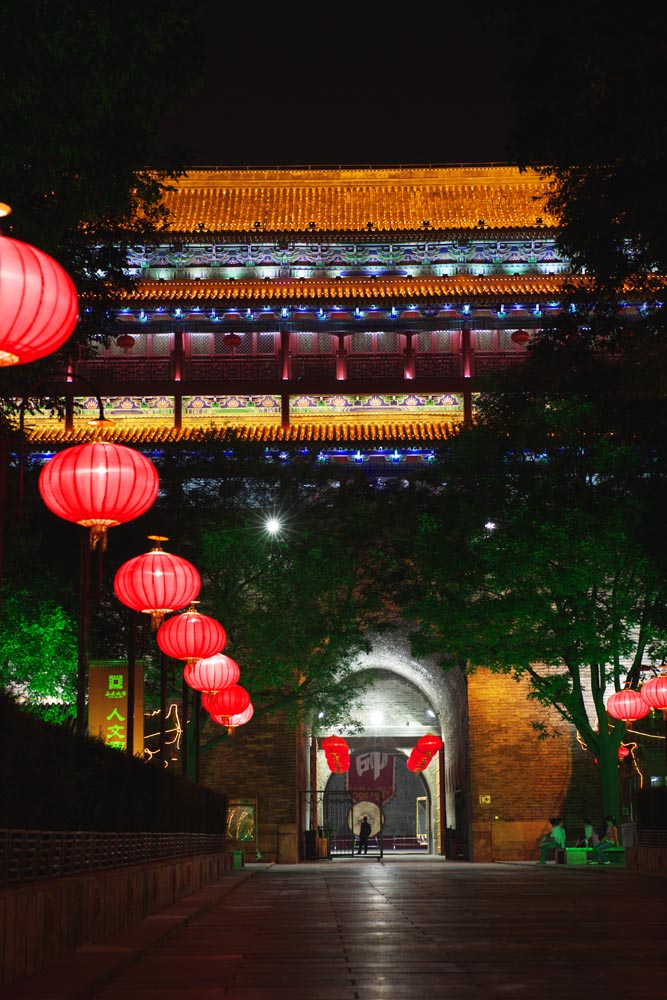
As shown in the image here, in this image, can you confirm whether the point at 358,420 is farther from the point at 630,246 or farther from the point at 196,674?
the point at 630,246

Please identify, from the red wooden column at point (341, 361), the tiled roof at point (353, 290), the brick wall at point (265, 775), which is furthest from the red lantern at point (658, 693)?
the red wooden column at point (341, 361)

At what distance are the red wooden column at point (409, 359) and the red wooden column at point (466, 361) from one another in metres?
1.09

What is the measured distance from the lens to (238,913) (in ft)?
37.0

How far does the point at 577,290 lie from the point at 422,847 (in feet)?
101

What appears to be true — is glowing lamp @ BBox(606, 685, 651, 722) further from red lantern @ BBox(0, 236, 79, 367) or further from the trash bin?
red lantern @ BBox(0, 236, 79, 367)

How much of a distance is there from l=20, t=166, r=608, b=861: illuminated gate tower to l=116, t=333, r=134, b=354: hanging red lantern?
1.7 inches

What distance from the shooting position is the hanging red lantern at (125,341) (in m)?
27.9

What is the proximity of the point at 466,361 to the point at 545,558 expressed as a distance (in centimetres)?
738

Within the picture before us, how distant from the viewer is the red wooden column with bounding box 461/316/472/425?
2722 cm

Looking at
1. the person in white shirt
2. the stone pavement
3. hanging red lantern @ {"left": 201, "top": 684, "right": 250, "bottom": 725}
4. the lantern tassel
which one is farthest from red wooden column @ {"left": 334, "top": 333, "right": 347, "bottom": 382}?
the lantern tassel

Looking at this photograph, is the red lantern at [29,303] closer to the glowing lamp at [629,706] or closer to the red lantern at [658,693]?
the red lantern at [658,693]

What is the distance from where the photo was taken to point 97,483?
9711mm

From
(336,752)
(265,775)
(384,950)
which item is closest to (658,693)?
(265,775)

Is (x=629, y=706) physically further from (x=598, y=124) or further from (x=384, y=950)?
(x=384, y=950)
